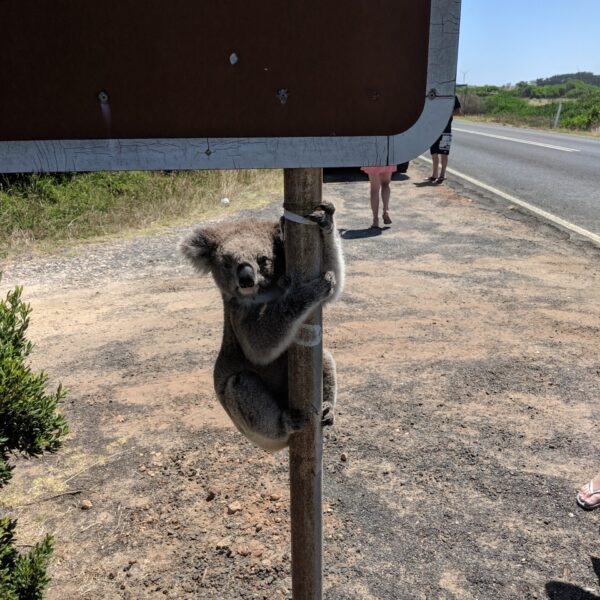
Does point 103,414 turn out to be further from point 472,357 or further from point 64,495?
point 472,357

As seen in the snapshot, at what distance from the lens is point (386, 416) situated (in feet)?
14.3

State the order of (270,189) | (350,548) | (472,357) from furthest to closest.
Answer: (270,189) < (472,357) < (350,548)

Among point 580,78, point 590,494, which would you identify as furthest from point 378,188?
point 580,78

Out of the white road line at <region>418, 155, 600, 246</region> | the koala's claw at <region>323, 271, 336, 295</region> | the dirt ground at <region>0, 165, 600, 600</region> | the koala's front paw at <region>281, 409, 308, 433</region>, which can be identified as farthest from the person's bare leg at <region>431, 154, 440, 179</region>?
the koala's front paw at <region>281, 409, 308, 433</region>

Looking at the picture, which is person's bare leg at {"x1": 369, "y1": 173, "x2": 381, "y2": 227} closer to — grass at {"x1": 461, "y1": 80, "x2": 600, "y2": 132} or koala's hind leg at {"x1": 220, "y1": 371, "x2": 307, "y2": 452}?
koala's hind leg at {"x1": 220, "y1": 371, "x2": 307, "y2": 452}

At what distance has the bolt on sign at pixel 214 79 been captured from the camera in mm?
1170

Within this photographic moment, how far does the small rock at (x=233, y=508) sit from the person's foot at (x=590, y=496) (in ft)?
6.58

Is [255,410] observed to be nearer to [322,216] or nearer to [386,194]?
[322,216]

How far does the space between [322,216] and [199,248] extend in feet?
3.19

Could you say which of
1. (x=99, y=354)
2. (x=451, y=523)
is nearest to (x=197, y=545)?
(x=451, y=523)

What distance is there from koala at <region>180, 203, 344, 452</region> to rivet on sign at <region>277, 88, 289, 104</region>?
788 millimetres

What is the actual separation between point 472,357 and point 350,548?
8.38 feet

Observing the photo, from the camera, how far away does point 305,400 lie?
1.95 m

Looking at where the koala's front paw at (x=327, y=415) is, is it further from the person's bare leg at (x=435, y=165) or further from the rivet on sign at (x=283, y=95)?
the person's bare leg at (x=435, y=165)
